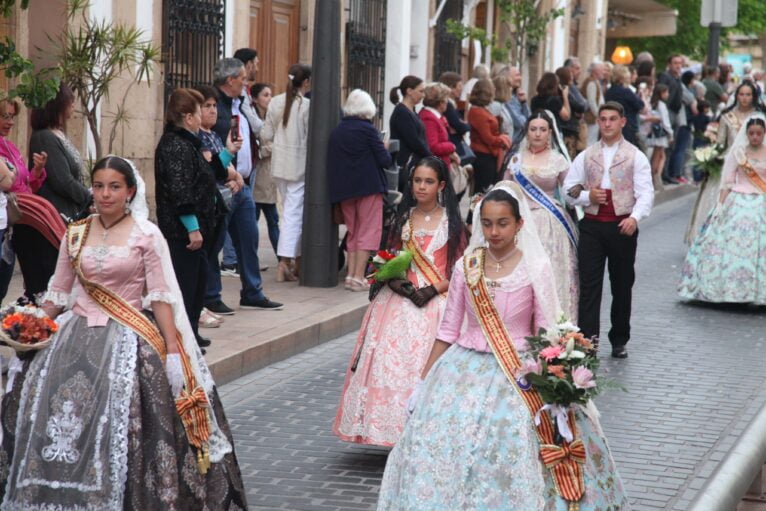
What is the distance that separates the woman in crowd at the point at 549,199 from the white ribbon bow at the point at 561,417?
482cm

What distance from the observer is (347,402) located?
297 inches

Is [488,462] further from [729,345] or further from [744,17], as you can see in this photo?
[744,17]

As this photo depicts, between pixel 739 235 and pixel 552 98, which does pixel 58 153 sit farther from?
pixel 552 98

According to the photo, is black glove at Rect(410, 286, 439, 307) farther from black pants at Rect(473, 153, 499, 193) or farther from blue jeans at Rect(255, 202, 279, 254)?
black pants at Rect(473, 153, 499, 193)

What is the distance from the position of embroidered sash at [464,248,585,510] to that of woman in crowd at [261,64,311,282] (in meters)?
6.88

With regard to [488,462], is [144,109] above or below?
above

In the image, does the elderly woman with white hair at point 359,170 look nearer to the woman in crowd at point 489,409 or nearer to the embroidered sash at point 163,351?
the woman in crowd at point 489,409

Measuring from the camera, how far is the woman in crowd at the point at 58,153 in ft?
29.2

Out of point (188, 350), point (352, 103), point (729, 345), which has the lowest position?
point (729, 345)

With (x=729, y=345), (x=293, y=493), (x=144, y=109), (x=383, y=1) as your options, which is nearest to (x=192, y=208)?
(x=293, y=493)

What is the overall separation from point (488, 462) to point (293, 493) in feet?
5.46

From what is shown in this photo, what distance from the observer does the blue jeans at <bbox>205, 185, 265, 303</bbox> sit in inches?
434

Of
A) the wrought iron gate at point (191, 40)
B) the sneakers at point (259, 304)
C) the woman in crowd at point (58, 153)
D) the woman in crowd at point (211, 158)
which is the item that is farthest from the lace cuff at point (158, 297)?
the wrought iron gate at point (191, 40)

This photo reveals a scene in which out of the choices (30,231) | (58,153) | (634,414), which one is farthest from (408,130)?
(30,231)
